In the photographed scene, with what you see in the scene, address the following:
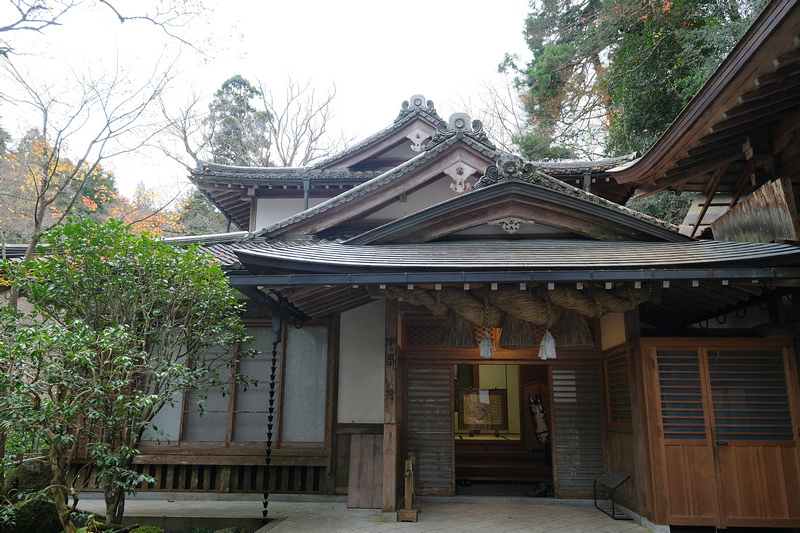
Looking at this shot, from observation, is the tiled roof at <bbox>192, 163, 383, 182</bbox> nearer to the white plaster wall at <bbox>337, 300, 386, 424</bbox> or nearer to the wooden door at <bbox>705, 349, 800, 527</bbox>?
the white plaster wall at <bbox>337, 300, 386, 424</bbox>

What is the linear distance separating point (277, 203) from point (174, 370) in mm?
6979

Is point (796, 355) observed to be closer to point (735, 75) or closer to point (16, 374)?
point (735, 75)

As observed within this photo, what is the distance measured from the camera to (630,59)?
14758mm

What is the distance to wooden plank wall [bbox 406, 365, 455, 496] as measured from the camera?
830cm

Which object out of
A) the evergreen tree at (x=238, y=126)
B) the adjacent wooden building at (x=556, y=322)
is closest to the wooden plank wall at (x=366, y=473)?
the adjacent wooden building at (x=556, y=322)

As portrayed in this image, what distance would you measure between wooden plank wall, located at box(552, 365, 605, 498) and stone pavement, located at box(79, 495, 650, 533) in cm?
35

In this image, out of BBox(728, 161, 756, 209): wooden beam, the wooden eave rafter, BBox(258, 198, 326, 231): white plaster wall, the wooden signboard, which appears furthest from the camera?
the wooden signboard

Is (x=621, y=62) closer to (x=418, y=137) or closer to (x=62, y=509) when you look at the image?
(x=418, y=137)

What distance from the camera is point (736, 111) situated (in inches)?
233

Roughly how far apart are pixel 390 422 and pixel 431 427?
168 cm

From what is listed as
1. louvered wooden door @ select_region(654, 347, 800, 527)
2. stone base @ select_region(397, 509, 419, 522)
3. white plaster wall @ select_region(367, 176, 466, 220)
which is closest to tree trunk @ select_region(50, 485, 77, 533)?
stone base @ select_region(397, 509, 419, 522)

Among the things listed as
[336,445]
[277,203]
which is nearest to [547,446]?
[336,445]

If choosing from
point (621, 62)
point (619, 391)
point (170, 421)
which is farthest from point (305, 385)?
point (621, 62)

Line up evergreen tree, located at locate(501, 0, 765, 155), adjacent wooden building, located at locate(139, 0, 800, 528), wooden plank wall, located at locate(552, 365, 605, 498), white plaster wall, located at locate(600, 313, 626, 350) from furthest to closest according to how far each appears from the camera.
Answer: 1. evergreen tree, located at locate(501, 0, 765, 155)
2. wooden plank wall, located at locate(552, 365, 605, 498)
3. white plaster wall, located at locate(600, 313, 626, 350)
4. adjacent wooden building, located at locate(139, 0, 800, 528)
